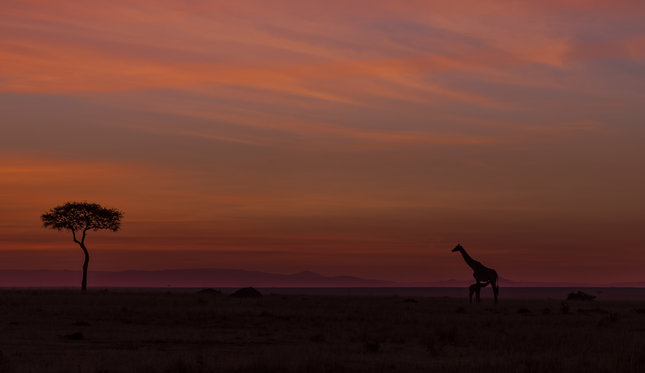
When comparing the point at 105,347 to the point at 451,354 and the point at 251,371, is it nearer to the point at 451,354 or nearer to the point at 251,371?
the point at 251,371

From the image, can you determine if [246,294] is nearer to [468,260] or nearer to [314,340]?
[468,260]

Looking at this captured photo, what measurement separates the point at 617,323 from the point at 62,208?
6413 cm

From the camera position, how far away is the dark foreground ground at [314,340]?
26422mm

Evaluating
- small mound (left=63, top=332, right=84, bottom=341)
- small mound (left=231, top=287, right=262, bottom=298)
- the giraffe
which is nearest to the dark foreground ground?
small mound (left=63, top=332, right=84, bottom=341)

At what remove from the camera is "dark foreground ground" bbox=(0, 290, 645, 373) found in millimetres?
26422

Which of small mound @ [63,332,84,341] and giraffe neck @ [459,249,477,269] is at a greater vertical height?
giraffe neck @ [459,249,477,269]

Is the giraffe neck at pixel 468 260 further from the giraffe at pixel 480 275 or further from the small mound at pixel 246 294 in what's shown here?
the small mound at pixel 246 294

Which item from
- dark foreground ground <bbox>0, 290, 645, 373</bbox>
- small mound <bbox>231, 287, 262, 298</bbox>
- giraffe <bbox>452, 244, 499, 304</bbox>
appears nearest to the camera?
dark foreground ground <bbox>0, 290, 645, 373</bbox>

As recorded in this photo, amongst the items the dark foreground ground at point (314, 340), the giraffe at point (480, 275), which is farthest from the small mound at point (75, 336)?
the giraffe at point (480, 275)

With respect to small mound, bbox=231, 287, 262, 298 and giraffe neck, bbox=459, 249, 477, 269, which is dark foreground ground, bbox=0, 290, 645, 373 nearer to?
giraffe neck, bbox=459, 249, 477, 269

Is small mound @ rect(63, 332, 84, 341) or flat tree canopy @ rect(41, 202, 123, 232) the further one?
flat tree canopy @ rect(41, 202, 123, 232)

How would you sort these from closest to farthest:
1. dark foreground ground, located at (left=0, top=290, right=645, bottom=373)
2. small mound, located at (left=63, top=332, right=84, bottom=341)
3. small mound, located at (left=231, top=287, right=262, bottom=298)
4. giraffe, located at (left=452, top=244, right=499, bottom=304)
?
dark foreground ground, located at (left=0, top=290, right=645, bottom=373) < small mound, located at (left=63, top=332, right=84, bottom=341) < giraffe, located at (left=452, top=244, right=499, bottom=304) < small mound, located at (left=231, top=287, right=262, bottom=298)

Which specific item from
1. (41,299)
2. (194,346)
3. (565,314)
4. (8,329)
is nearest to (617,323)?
(565,314)

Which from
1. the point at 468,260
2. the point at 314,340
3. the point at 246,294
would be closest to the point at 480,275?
the point at 468,260
